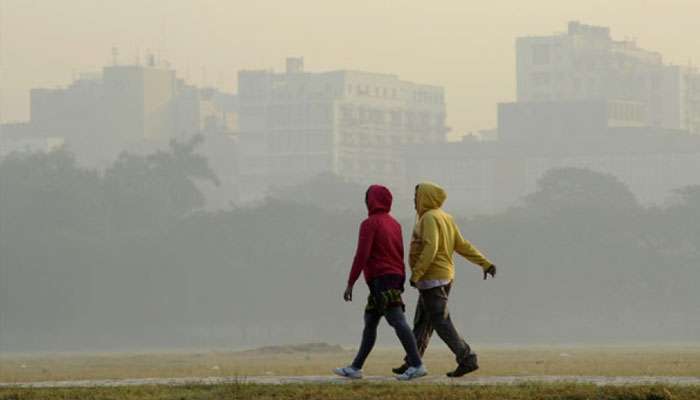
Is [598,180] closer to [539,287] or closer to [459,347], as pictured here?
[539,287]

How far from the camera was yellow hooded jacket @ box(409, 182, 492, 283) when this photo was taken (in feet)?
63.7

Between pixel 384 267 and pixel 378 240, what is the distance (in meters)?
0.28

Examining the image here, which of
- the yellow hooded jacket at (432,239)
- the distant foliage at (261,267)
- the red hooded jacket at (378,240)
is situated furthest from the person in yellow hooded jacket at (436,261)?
the distant foliage at (261,267)

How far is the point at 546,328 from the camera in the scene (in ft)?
393

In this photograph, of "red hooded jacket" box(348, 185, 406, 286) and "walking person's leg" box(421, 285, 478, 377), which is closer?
"red hooded jacket" box(348, 185, 406, 286)

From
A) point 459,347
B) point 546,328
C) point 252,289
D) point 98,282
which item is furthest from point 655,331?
point 459,347

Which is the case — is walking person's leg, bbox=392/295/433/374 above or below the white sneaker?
above

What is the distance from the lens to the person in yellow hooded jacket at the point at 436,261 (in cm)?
1942

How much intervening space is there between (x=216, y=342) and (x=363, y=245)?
3923 inches

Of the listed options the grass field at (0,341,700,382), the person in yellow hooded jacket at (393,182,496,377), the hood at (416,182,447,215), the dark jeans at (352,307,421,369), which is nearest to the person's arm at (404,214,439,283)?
the person in yellow hooded jacket at (393,182,496,377)

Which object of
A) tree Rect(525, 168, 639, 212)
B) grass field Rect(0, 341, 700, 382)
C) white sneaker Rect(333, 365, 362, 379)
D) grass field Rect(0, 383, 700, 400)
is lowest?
grass field Rect(0, 341, 700, 382)

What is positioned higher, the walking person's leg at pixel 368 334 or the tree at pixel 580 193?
the tree at pixel 580 193

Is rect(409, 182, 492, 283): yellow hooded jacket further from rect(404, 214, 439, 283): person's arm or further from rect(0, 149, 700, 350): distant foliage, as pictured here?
rect(0, 149, 700, 350): distant foliage

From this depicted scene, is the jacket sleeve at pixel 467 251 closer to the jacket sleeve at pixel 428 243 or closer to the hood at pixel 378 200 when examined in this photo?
the jacket sleeve at pixel 428 243
